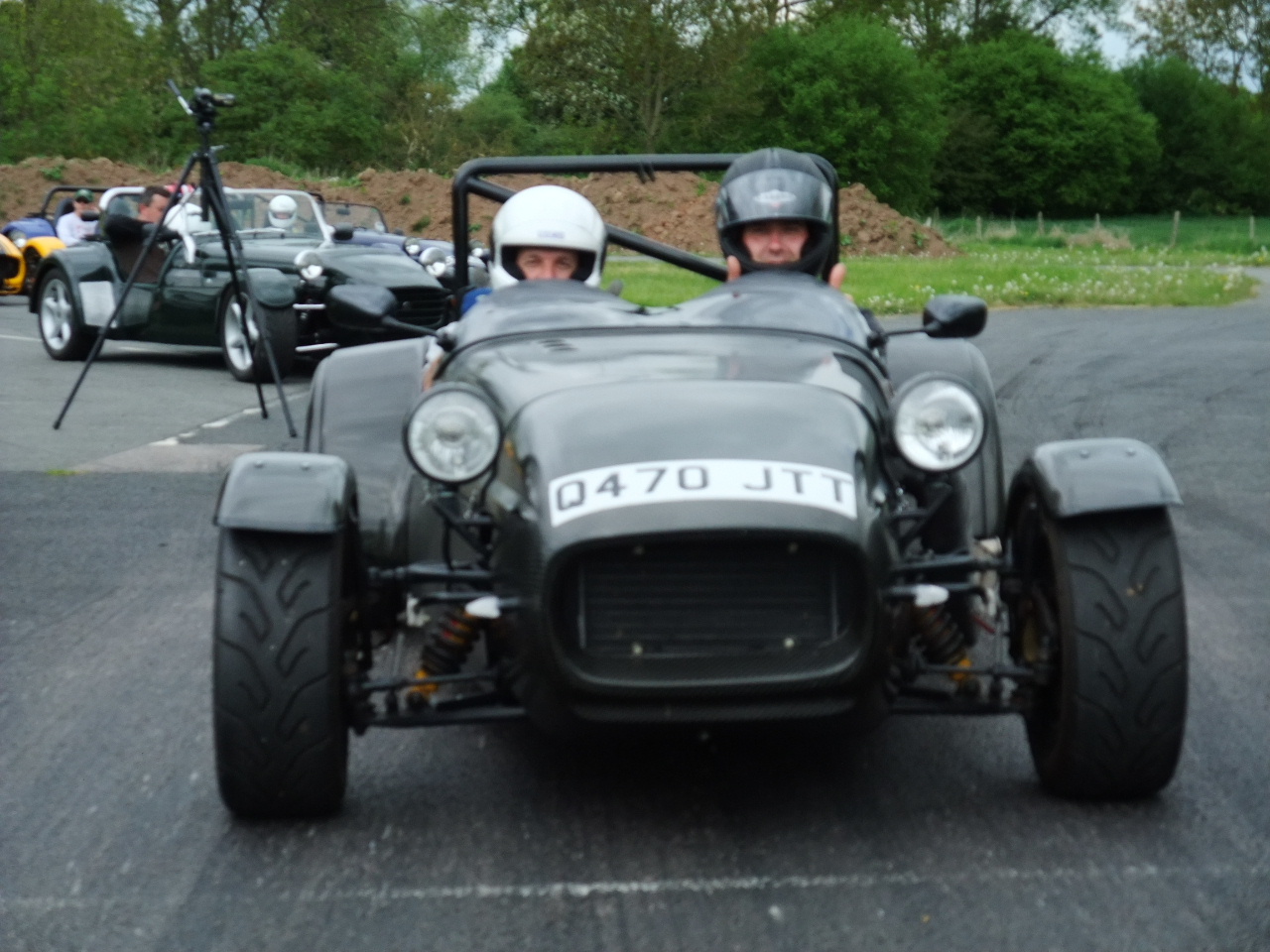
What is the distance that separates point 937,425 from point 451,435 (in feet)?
3.26

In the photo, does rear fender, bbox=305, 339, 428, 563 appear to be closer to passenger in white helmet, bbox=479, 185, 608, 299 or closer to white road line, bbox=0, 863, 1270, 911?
passenger in white helmet, bbox=479, 185, 608, 299

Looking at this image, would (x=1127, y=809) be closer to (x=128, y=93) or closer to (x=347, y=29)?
(x=128, y=93)

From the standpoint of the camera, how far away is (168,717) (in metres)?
5.02

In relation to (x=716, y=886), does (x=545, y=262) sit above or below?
above

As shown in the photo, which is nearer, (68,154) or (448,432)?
(448,432)

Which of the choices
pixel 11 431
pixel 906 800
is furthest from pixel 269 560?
pixel 11 431

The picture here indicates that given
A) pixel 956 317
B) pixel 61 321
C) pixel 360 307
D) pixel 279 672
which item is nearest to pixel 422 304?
pixel 61 321

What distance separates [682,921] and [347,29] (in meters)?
67.1

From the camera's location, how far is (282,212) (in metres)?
17.0

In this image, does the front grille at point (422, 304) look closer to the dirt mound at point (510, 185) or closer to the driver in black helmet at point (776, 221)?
the driver in black helmet at point (776, 221)

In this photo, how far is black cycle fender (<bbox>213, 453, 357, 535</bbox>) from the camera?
3.98 m

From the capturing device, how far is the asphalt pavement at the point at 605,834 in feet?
11.4

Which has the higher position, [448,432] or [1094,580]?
[448,432]

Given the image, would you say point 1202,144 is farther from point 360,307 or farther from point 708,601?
point 708,601
